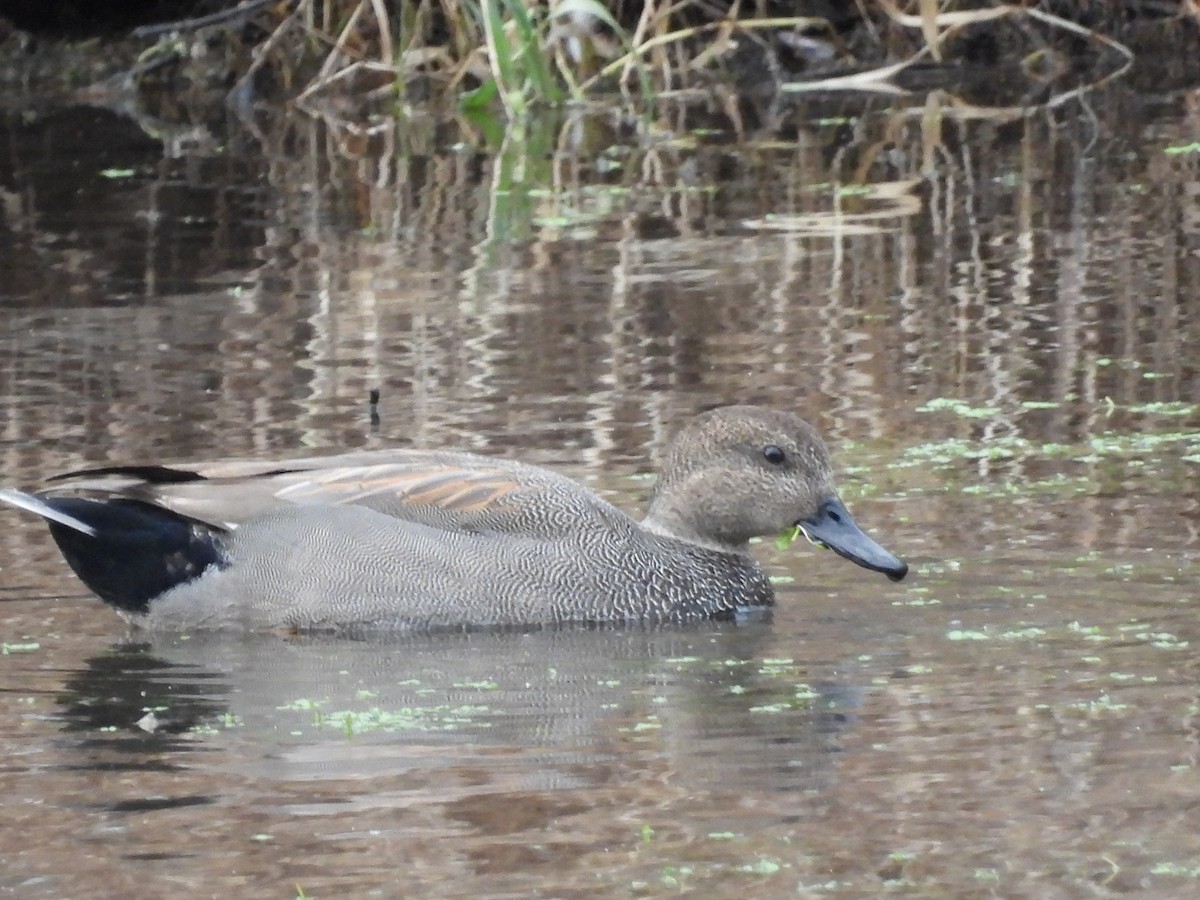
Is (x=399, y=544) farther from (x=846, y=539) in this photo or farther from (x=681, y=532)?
(x=846, y=539)

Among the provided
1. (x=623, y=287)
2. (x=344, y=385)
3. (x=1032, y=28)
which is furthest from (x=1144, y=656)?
(x=1032, y=28)

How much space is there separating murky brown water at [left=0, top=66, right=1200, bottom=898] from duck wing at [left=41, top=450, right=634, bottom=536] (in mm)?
322

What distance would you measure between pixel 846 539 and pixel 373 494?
114 centimetres

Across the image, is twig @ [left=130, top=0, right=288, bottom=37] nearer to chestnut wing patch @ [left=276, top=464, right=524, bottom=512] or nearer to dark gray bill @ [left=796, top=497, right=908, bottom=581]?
chestnut wing patch @ [left=276, top=464, right=524, bottom=512]

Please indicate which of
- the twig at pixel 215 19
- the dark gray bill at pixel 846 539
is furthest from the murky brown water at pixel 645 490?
the twig at pixel 215 19

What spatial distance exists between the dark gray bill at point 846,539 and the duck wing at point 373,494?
0.49 m

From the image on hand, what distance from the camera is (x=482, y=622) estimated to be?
637 cm

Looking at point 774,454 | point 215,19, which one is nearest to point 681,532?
point 774,454

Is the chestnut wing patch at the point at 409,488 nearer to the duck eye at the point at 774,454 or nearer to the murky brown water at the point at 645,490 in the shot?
the murky brown water at the point at 645,490

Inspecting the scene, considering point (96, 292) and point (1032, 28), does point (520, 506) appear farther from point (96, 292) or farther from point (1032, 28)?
point (1032, 28)

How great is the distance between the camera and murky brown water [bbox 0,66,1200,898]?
4539mm

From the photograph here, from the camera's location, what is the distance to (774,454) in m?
6.68

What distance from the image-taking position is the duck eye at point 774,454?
6.68 metres

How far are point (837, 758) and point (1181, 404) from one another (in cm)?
341
